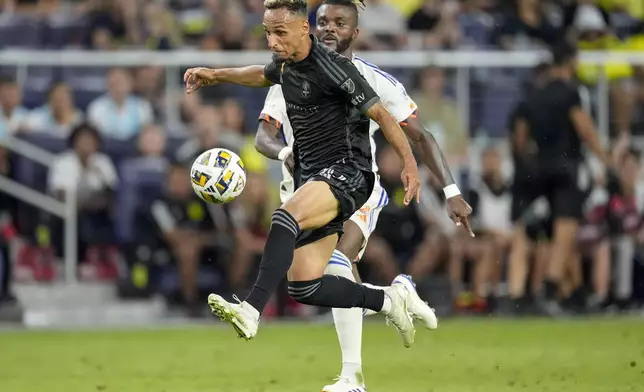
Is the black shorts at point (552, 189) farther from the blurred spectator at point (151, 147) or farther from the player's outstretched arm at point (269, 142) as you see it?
the player's outstretched arm at point (269, 142)

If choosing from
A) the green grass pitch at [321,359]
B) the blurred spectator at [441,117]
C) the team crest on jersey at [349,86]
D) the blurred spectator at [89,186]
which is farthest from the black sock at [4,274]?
the team crest on jersey at [349,86]

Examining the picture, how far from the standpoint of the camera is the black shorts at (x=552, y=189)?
52.6ft

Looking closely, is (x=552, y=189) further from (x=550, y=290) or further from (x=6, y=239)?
(x=6, y=239)

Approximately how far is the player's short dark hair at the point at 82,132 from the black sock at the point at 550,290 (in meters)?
5.57

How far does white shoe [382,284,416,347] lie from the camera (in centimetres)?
884

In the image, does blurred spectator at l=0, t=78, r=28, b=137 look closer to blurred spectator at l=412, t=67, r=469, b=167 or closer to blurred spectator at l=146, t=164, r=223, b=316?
blurred spectator at l=146, t=164, r=223, b=316

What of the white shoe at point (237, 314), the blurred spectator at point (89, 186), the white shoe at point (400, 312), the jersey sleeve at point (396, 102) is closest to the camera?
the white shoe at point (237, 314)

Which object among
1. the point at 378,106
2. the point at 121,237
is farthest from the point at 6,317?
the point at 378,106

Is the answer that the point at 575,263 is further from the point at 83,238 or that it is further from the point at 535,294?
the point at 83,238

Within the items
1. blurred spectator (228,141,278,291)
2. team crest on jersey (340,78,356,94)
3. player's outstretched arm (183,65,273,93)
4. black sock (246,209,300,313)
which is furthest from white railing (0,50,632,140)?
black sock (246,209,300,313)

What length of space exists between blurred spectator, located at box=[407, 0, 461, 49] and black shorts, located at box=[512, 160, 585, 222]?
7.87ft

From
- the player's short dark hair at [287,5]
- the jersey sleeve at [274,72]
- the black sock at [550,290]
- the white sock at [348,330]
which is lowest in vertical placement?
the black sock at [550,290]

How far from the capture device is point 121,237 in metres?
15.9

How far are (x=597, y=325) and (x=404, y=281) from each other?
19.4ft
